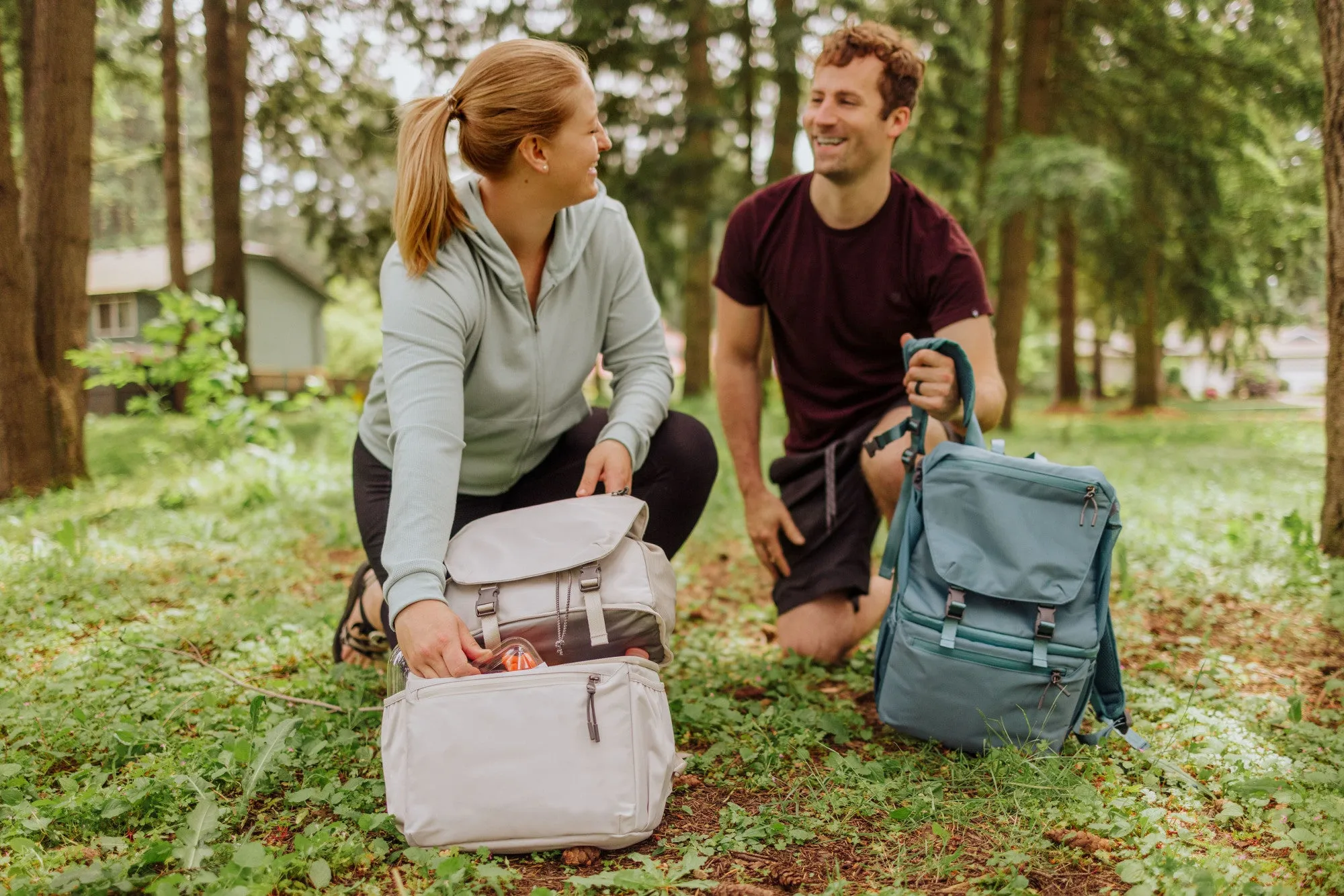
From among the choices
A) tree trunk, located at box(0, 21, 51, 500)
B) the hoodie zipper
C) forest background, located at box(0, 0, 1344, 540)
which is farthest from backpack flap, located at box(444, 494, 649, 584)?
forest background, located at box(0, 0, 1344, 540)

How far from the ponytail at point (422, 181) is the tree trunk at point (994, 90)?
9399mm

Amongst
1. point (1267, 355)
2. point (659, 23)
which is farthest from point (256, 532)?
point (1267, 355)

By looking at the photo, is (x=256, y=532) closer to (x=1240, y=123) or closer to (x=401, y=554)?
(x=401, y=554)

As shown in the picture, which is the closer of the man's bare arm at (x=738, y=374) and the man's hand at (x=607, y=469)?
the man's hand at (x=607, y=469)

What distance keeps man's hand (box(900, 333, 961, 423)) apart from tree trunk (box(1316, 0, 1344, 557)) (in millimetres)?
2331

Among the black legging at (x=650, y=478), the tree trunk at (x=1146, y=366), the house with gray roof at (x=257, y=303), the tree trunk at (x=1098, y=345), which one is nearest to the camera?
the black legging at (x=650, y=478)

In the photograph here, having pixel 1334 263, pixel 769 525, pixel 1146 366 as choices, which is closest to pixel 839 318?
pixel 769 525

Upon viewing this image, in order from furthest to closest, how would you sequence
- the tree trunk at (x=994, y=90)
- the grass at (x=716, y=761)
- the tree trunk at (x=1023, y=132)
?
the tree trunk at (x=994, y=90), the tree trunk at (x=1023, y=132), the grass at (x=716, y=761)

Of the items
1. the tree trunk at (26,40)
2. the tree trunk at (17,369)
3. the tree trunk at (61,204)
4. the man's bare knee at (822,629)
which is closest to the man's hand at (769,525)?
the man's bare knee at (822,629)

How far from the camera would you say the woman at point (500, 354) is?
2158 mm

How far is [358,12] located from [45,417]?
799 cm

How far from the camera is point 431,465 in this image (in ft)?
7.07

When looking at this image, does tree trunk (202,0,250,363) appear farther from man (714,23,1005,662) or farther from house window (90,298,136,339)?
house window (90,298,136,339)

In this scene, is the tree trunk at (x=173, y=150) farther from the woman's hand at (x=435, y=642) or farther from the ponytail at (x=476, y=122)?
the woman's hand at (x=435, y=642)
